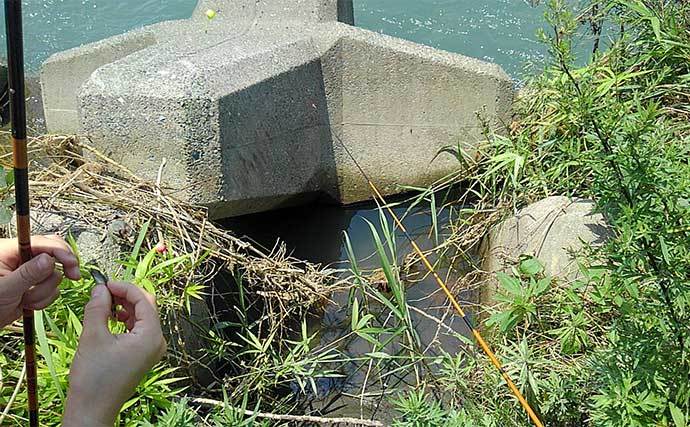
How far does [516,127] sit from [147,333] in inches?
137

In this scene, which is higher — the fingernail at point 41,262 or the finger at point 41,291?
the fingernail at point 41,262

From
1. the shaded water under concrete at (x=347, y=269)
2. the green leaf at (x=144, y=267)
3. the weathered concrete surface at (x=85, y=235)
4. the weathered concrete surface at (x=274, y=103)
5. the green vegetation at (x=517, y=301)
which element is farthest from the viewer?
the weathered concrete surface at (x=274, y=103)

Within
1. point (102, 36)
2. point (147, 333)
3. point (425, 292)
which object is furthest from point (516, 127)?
→ point (102, 36)

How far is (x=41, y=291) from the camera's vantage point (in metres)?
1.74

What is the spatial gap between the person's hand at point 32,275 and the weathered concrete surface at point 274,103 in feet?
5.88

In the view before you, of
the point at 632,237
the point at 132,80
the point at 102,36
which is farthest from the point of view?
the point at 102,36

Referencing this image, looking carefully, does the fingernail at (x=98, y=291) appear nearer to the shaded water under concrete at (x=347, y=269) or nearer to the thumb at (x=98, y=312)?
the thumb at (x=98, y=312)

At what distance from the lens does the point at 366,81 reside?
455 centimetres

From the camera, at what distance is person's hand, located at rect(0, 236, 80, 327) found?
5.39ft

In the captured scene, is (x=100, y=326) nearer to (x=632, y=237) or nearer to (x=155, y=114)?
(x=632, y=237)

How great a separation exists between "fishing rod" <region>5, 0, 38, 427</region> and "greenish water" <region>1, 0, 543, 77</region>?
5.27 meters

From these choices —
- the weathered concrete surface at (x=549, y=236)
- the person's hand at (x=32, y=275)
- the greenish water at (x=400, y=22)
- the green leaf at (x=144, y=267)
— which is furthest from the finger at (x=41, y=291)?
the greenish water at (x=400, y=22)

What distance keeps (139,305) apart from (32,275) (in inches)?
9.8

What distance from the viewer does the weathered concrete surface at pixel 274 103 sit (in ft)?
11.9
